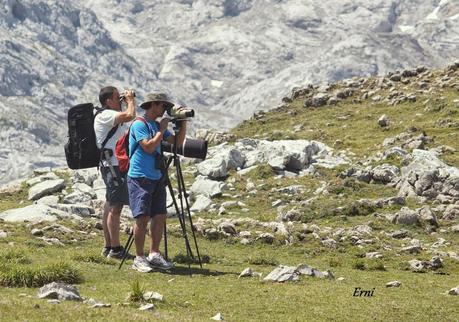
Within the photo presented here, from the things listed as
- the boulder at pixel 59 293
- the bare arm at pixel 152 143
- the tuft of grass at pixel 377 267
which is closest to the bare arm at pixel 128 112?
the bare arm at pixel 152 143

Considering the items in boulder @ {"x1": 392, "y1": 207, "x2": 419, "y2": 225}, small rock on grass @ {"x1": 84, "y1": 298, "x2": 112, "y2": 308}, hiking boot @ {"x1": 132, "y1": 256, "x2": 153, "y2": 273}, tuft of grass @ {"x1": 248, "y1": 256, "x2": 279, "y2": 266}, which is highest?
small rock on grass @ {"x1": 84, "y1": 298, "x2": 112, "y2": 308}

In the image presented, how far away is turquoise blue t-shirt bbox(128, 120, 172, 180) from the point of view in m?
14.5

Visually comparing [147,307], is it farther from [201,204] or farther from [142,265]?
[201,204]

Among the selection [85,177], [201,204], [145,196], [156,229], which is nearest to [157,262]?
[156,229]

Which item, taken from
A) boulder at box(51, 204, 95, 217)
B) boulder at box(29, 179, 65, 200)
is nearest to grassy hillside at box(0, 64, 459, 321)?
boulder at box(29, 179, 65, 200)

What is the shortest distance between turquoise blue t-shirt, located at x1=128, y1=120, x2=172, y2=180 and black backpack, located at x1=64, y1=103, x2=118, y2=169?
1776mm

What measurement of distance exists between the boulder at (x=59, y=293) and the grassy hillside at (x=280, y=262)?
33 cm

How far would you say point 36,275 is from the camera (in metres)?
12.5

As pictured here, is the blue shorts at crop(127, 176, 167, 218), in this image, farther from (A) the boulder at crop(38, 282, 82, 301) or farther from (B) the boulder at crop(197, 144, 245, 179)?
(B) the boulder at crop(197, 144, 245, 179)

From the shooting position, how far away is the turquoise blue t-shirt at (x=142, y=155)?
1452 centimetres

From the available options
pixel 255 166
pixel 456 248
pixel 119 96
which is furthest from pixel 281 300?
pixel 255 166

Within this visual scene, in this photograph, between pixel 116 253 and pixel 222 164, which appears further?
pixel 222 164

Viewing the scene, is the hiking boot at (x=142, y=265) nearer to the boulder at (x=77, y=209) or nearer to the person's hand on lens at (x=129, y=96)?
the person's hand on lens at (x=129, y=96)

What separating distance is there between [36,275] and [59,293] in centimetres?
188
